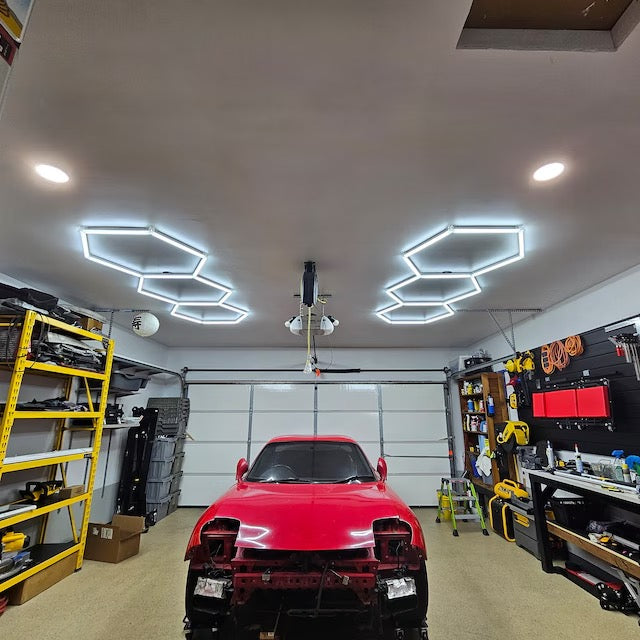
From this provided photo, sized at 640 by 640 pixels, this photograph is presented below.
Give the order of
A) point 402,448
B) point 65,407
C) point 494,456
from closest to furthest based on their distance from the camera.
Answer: point 65,407
point 494,456
point 402,448

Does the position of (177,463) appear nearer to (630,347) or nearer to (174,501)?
(174,501)

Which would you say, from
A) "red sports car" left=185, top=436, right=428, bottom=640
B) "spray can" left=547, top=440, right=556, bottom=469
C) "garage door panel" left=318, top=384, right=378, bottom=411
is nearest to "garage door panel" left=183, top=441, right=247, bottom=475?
"garage door panel" left=318, top=384, right=378, bottom=411

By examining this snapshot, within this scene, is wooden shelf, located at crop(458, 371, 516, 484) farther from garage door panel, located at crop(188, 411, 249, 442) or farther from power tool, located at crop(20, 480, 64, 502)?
power tool, located at crop(20, 480, 64, 502)

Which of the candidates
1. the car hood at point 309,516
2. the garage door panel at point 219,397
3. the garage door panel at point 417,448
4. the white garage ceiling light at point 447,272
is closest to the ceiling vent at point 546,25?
the white garage ceiling light at point 447,272

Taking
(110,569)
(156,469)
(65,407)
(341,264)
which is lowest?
(110,569)

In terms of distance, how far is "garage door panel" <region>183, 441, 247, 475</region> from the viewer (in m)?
6.68

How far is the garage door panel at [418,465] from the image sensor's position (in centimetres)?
670

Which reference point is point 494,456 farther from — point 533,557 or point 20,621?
point 20,621

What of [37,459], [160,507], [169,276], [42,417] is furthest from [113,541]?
[169,276]

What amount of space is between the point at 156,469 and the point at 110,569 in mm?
2104

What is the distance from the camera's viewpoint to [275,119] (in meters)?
1.71

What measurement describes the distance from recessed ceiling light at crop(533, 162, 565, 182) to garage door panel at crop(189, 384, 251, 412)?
20.2 ft

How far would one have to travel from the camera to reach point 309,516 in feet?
6.77

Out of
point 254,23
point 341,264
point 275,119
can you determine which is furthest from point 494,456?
point 254,23
